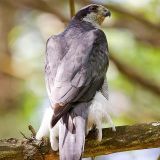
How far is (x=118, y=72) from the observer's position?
7.43m

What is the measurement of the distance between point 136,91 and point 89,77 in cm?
346

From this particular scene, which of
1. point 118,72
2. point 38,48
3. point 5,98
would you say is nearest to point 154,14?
point 118,72

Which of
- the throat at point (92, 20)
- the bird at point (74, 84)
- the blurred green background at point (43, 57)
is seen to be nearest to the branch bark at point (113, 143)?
the bird at point (74, 84)

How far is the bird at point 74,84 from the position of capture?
4.09m

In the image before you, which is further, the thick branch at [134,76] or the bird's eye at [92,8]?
the thick branch at [134,76]

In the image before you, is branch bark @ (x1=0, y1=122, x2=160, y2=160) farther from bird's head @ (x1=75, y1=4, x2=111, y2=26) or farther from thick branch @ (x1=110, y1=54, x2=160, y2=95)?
thick branch @ (x1=110, y1=54, x2=160, y2=95)

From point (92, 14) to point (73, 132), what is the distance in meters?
1.82

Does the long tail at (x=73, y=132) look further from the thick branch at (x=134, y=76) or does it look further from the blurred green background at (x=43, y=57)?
the blurred green background at (x=43, y=57)

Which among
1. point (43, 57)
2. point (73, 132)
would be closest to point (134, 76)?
point (43, 57)

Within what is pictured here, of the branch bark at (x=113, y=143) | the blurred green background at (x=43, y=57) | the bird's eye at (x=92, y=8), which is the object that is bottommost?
the blurred green background at (x=43, y=57)

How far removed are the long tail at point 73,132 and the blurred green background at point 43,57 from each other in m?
2.89

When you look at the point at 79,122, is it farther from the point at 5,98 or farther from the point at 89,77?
the point at 5,98

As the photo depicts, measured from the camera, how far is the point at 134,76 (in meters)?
7.12

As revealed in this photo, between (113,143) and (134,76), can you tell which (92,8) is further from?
(113,143)
